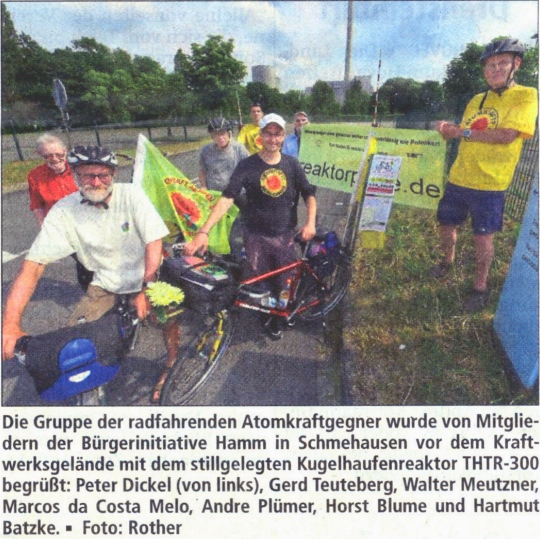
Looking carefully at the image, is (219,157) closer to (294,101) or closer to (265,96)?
(265,96)

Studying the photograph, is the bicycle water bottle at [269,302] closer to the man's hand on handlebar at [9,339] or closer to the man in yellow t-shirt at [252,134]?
the man's hand on handlebar at [9,339]

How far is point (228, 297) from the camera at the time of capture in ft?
6.55

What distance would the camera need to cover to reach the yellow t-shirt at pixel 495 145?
86.2 inches

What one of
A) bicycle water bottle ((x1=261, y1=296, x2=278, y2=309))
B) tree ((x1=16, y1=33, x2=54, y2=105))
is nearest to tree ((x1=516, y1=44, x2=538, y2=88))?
bicycle water bottle ((x1=261, y1=296, x2=278, y2=309))

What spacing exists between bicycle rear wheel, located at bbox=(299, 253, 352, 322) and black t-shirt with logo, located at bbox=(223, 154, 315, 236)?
608 millimetres

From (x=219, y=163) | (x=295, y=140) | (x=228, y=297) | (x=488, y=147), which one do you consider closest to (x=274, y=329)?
(x=228, y=297)

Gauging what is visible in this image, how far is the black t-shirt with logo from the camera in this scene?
2.36 metres

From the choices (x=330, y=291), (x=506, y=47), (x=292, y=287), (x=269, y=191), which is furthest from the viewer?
(x=330, y=291)

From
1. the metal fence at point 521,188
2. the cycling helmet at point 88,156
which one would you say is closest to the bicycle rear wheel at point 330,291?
the cycling helmet at point 88,156

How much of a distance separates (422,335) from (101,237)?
7.06 ft

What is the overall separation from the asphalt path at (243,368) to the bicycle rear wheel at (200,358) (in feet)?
0.33
